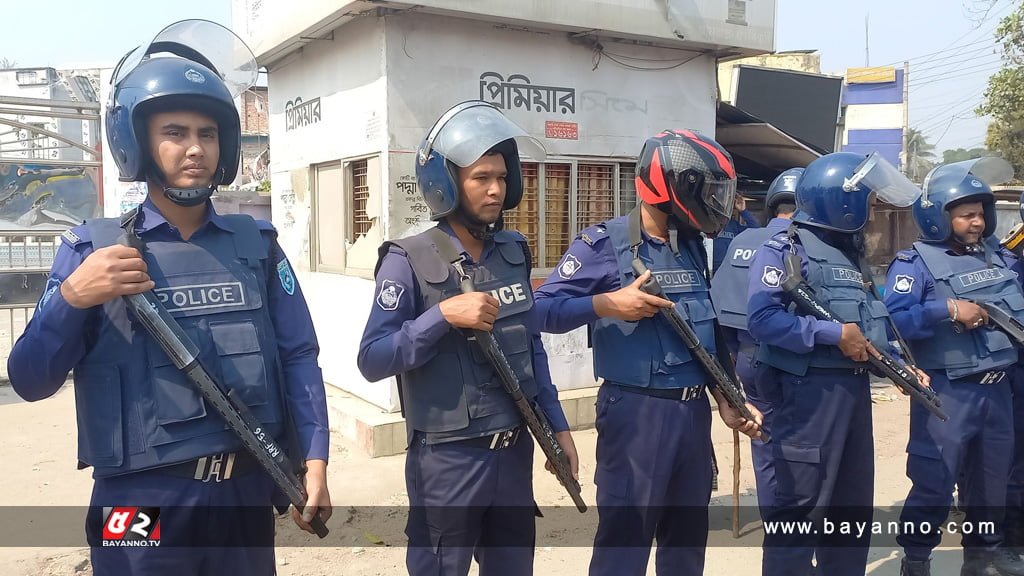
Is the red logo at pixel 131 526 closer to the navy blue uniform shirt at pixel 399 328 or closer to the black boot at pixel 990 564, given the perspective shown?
the navy blue uniform shirt at pixel 399 328

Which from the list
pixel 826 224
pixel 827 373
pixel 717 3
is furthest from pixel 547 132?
pixel 827 373

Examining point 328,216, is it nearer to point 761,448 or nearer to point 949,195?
point 761,448

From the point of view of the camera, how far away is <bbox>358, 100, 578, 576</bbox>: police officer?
7.63ft

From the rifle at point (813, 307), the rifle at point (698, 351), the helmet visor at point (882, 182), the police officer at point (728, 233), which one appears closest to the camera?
the rifle at point (698, 351)

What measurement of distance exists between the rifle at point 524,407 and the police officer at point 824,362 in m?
1.11

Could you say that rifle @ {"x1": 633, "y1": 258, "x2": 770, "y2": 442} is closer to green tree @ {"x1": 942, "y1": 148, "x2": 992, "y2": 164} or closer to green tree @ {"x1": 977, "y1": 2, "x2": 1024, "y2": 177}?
green tree @ {"x1": 942, "y1": 148, "x2": 992, "y2": 164}

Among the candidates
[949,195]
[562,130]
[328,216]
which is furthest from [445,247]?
[328,216]

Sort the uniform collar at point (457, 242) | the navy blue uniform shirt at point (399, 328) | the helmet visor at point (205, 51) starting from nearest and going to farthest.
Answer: the helmet visor at point (205, 51) → the navy blue uniform shirt at point (399, 328) → the uniform collar at point (457, 242)

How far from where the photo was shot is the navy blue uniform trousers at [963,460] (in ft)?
12.1

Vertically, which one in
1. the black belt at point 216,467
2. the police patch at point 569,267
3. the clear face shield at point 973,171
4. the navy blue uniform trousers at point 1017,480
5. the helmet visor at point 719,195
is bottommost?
the navy blue uniform trousers at point 1017,480

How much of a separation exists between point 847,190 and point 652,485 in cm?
168

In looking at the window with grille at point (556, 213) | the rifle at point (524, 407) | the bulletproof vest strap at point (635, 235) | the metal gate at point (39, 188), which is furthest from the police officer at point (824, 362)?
the metal gate at point (39, 188)

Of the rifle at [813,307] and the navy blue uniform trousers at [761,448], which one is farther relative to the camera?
the navy blue uniform trousers at [761,448]

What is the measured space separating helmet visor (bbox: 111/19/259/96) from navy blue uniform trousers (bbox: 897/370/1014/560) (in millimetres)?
3760
